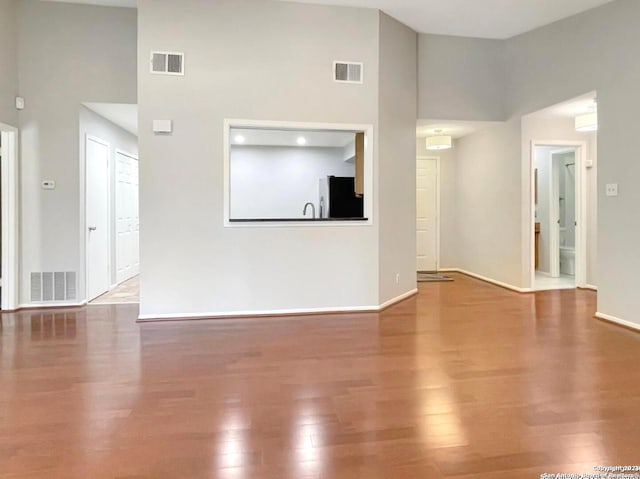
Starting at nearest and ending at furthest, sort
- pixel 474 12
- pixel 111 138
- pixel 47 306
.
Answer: pixel 474 12
pixel 47 306
pixel 111 138

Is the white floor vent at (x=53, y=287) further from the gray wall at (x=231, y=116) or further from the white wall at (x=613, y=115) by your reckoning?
the white wall at (x=613, y=115)

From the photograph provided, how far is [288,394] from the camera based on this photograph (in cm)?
270

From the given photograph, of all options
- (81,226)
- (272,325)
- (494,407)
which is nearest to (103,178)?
(81,226)

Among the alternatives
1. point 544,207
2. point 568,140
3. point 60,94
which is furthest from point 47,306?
point 544,207

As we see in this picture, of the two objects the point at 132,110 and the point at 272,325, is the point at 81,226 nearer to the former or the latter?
the point at 132,110

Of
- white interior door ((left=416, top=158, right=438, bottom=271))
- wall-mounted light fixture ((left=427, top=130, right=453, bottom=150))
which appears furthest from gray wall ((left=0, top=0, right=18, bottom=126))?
white interior door ((left=416, top=158, right=438, bottom=271))

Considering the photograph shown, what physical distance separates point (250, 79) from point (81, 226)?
2807 millimetres

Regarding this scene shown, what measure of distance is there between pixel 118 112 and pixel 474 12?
466cm

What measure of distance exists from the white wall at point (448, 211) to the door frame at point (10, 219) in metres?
6.56

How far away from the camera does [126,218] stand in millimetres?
7180

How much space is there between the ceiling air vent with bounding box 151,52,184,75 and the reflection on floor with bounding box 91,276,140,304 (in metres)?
2.91

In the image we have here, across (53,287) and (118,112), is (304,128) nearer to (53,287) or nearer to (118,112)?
(118,112)

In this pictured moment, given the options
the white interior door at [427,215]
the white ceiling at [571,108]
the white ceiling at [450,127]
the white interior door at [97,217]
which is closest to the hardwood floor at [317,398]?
the white interior door at [97,217]

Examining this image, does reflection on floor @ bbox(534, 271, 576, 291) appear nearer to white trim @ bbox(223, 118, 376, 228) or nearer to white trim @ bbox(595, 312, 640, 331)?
white trim @ bbox(595, 312, 640, 331)
